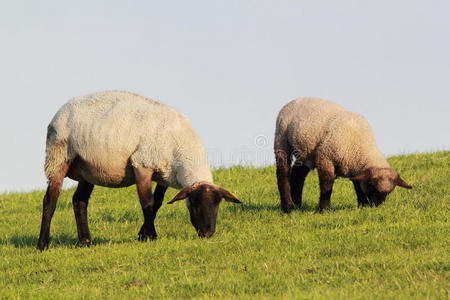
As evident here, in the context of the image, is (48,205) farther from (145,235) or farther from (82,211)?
(145,235)

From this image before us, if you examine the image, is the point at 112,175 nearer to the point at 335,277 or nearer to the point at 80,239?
the point at 80,239

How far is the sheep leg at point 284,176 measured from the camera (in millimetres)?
13814

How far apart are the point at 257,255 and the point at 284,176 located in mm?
4716

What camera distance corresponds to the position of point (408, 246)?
9469 mm

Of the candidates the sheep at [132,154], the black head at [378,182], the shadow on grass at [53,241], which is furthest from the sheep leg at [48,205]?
the black head at [378,182]

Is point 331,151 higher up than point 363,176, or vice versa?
point 331,151

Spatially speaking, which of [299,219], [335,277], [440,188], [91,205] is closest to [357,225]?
[299,219]

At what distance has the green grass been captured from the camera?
A: 25.5 feet

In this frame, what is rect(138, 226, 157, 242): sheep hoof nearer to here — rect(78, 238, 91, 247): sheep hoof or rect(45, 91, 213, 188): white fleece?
rect(45, 91, 213, 188): white fleece

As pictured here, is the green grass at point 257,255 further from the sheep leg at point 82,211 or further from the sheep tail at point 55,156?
the sheep tail at point 55,156

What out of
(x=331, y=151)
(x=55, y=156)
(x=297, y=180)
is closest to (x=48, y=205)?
(x=55, y=156)

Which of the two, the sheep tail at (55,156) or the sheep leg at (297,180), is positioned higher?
the sheep tail at (55,156)

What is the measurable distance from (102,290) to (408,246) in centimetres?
455

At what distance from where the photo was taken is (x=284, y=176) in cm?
1404
